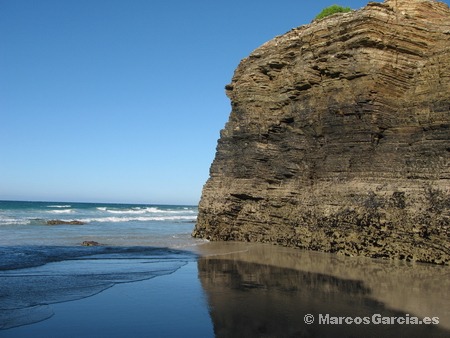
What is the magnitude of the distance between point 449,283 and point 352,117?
9.16 meters

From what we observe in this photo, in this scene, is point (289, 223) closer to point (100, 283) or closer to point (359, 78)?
point (359, 78)

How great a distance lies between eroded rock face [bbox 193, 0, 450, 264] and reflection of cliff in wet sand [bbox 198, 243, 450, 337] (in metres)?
2.01

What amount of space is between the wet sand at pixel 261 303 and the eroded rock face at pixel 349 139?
224 cm

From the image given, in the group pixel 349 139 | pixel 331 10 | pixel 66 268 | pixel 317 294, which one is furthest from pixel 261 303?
pixel 331 10

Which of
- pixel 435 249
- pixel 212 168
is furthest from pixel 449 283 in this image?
pixel 212 168

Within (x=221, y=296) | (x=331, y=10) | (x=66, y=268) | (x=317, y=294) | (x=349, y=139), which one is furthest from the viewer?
(x=331, y=10)

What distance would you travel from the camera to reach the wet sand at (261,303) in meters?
8.59

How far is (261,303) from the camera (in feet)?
34.8

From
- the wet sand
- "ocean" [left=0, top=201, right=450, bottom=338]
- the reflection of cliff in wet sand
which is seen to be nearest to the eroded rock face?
"ocean" [left=0, top=201, right=450, bottom=338]

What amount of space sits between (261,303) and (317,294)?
1.89m

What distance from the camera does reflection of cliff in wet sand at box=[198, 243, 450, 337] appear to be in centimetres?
872

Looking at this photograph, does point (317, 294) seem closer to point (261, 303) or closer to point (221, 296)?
point (261, 303)

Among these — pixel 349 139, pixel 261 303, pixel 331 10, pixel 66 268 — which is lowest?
pixel 66 268

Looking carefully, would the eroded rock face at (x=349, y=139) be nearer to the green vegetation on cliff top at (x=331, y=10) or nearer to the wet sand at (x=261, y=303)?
the wet sand at (x=261, y=303)
